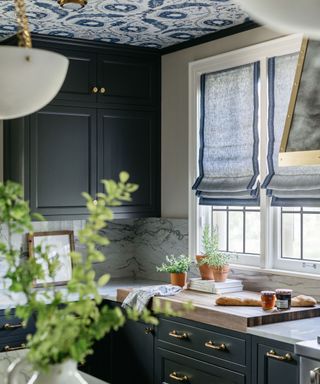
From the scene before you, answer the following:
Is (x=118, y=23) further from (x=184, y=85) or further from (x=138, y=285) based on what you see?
(x=138, y=285)

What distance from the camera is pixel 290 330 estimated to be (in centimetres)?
359

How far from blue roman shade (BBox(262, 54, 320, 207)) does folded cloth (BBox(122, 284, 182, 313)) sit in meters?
0.83

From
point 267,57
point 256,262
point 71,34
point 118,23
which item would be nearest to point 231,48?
point 267,57

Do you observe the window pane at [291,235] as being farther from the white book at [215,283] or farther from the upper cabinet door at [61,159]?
the upper cabinet door at [61,159]

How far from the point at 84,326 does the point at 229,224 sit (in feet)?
10.4

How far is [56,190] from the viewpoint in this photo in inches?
194

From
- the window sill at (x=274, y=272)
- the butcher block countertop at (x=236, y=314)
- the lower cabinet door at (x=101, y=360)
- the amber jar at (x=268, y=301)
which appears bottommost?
the lower cabinet door at (x=101, y=360)

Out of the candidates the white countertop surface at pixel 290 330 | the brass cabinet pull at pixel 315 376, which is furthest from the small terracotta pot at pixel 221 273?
the brass cabinet pull at pixel 315 376

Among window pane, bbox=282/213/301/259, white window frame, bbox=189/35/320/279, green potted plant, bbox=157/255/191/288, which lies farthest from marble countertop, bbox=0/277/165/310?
window pane, bbox=282/213/301/259

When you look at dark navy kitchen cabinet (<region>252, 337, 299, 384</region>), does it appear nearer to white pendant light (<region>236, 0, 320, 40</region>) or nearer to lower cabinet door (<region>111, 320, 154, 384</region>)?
Answer: lower cabinet door (<region>111, 320, 154, 384</region>)

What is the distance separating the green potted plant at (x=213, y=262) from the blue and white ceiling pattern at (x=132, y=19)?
1342mm

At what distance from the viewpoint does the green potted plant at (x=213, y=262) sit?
15.0 feet

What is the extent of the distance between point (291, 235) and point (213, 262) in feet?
1.73

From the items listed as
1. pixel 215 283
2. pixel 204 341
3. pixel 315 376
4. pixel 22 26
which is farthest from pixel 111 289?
pixel 22 26
